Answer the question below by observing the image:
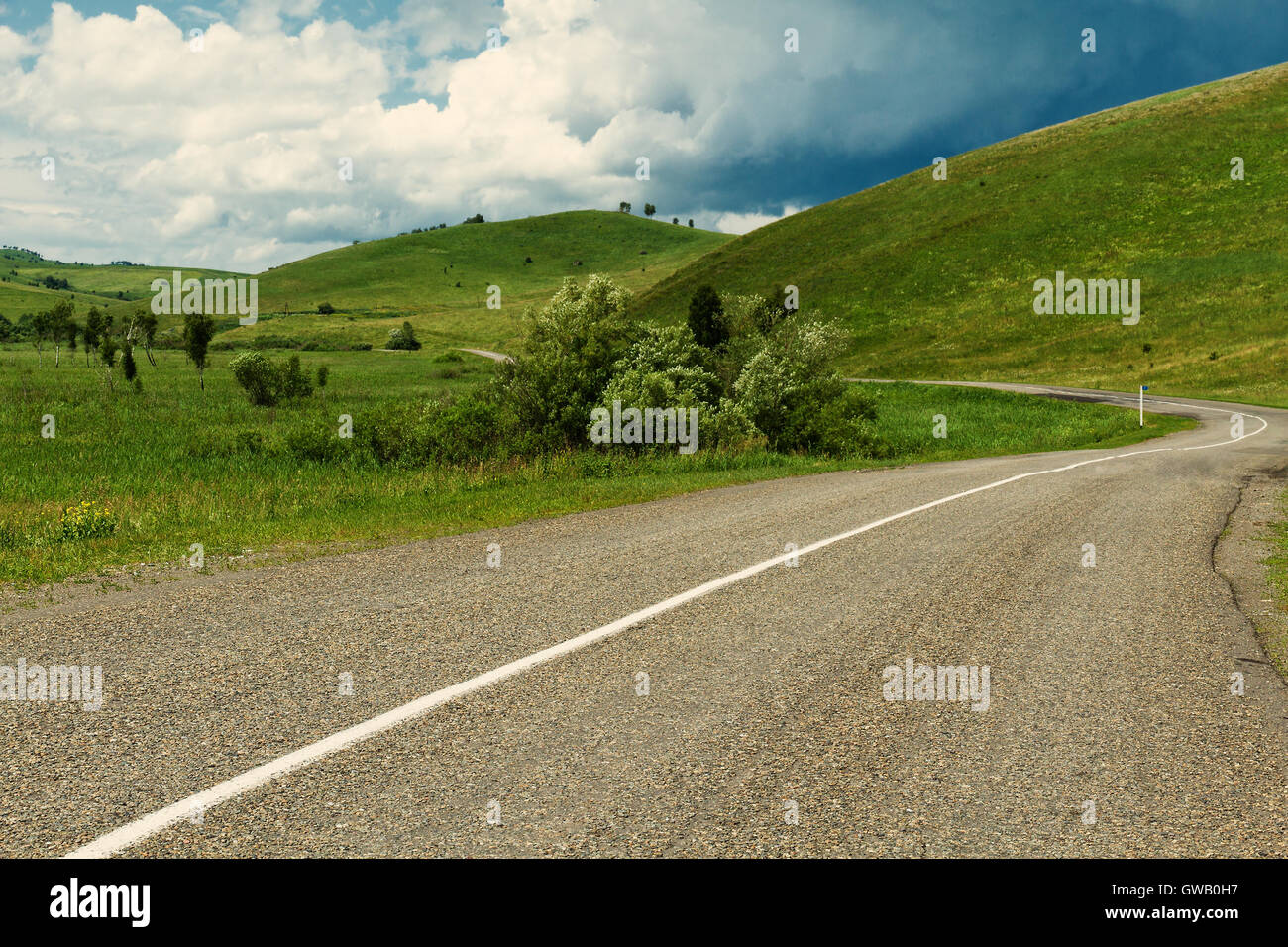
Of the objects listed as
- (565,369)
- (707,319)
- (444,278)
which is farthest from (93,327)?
(444,278)

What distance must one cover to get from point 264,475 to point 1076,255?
7639cm

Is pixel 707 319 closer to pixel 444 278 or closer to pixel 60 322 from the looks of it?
pixel 60 322

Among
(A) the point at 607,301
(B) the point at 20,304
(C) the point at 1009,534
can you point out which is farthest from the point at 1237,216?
(B) the point at 20,304

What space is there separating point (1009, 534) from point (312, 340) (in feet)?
331

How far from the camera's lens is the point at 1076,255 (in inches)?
2980

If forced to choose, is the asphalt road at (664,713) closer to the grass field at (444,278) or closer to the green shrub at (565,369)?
the green shrub at (565,369)

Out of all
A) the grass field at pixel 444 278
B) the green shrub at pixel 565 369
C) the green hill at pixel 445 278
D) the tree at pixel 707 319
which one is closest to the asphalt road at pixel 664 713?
the green shrub at pixel 565 369

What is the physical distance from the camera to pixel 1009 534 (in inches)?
458

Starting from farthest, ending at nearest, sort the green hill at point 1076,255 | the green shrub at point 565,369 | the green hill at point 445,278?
the green hill at point 445,278 < the green hill at point 1076,255 < the green shrub at point 565,369

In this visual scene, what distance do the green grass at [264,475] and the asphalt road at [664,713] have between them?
8.24 feet

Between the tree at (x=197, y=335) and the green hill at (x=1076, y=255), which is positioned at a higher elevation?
the green hill at (x=1076, y=255)

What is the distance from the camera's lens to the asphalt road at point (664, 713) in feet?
12.9
